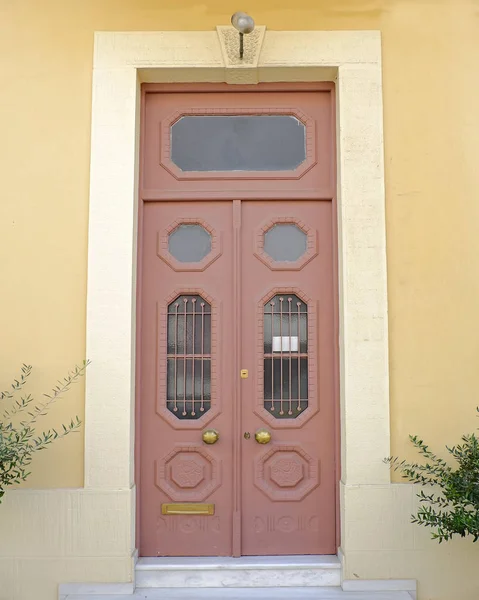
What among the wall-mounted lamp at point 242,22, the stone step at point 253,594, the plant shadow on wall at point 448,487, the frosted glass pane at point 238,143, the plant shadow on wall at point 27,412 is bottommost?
the stone step at point 253,594

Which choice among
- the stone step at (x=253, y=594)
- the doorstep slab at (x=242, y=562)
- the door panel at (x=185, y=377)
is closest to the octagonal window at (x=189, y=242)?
the door panel at (x=185, y=377)

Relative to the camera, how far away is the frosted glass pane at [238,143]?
474 centimetres

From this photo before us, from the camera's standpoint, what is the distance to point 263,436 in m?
4.50

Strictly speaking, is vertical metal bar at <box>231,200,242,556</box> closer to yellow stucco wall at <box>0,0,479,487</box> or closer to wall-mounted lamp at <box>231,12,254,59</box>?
yellow stucco wall at <box>0,0,479,487</box>

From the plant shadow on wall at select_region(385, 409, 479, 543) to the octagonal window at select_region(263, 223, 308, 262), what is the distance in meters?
1.47

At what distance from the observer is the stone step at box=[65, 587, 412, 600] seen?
4137 millimetres

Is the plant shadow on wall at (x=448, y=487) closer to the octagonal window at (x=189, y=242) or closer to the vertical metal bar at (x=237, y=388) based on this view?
the vertical metal bar at (x=237, y=388)

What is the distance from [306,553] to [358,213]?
2.31 m

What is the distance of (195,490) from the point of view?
455 cm

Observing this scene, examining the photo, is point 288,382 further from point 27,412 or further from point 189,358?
point 27,412

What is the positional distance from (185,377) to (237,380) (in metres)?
0.36

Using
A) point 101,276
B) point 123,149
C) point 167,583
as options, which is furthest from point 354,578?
point 123,149

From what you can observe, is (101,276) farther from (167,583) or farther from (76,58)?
(167,583)

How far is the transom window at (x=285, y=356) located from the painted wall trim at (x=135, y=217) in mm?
303
